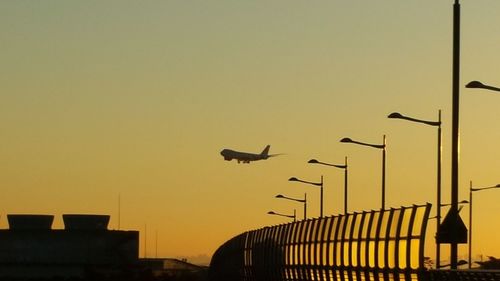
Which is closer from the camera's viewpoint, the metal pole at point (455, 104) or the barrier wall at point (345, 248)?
the barrier wall at point (345, 248)

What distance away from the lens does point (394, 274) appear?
2040 inches

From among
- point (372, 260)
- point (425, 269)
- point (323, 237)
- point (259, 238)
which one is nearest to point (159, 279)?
point (259, 238)

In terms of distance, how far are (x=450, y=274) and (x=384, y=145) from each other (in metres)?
36.5

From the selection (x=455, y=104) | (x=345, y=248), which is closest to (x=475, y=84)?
(x=455, y=104)

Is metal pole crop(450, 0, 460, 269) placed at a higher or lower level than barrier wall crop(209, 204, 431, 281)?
higher

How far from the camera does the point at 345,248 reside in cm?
6231

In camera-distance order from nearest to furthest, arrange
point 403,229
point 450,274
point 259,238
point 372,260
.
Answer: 1. point 450,274
2. point 403,229
3. point 372,260
4. point 259,238

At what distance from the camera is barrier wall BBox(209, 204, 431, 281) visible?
49.5m

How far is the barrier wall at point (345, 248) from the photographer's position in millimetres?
49500

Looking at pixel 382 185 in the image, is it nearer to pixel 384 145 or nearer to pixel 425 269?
pixel 384 145

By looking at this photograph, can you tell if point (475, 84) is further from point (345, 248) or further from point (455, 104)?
point (345, 248)

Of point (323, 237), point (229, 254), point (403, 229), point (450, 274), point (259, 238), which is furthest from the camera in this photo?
point (229, 254)

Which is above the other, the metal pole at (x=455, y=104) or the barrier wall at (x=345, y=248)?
the metal pole at (x=455, y=104)

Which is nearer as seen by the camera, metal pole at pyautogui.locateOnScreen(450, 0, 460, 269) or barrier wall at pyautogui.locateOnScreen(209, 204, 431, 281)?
barrier wall at pyautogui.locateOnScreen(209, 204, 431, 281)
